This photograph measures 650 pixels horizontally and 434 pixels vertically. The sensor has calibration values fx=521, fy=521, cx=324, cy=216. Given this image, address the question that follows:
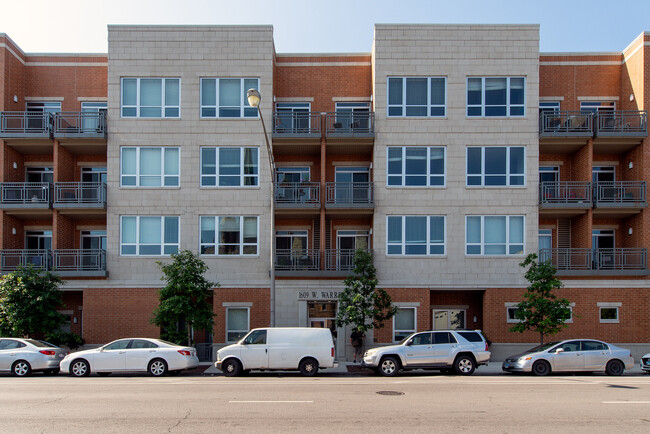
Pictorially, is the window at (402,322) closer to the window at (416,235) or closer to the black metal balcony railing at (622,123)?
the window at (416,235)

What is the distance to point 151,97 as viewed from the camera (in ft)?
75.7

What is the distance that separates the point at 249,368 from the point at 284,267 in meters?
6.01

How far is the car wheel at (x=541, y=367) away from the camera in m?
17.3

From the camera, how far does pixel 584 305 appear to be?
72.3ft

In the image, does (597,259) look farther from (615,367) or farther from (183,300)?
(183,300)

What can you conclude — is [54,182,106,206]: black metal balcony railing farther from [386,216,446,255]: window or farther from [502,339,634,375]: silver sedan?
[502,339,634,375]: silver sedan

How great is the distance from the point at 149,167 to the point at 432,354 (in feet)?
46.8

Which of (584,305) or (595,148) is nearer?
(584,305)

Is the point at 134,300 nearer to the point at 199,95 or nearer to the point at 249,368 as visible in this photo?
the point at 249,368

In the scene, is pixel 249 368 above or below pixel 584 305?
below

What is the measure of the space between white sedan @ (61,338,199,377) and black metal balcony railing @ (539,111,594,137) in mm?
17263

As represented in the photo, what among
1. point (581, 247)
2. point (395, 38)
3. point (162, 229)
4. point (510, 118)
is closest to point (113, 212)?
point (162, 229)

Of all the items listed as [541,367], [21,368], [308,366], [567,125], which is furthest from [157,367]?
[567,125]

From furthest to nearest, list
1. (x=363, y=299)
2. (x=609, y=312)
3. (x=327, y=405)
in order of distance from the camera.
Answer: (x=609, y=312)
(x=363, y=299)
(x=327, y=405)
